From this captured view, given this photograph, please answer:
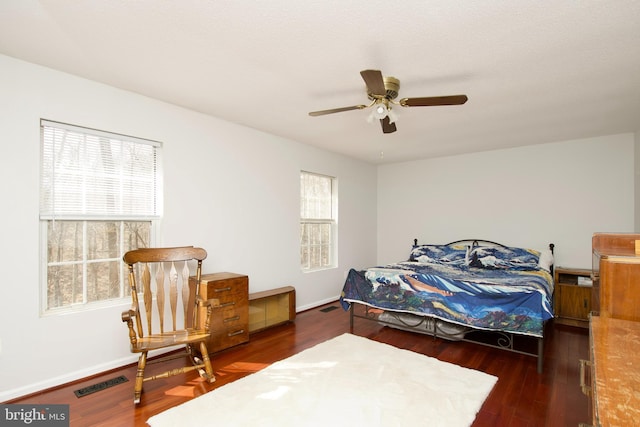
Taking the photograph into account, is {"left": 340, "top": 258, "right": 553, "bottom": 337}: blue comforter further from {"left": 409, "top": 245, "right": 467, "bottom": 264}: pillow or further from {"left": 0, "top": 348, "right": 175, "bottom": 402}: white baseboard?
{"left": 0, "top": 348, "right": 175, "bottom": 402}: white baseboard

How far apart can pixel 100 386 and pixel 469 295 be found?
337cm

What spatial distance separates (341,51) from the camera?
2.21 m

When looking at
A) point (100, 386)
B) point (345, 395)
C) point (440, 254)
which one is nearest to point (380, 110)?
point (345, 395)

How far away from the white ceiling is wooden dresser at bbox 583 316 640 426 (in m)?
1.65

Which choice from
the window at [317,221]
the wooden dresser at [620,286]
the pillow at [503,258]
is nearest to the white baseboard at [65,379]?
the window at [317,221]

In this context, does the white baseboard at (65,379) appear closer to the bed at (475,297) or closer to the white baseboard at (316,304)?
the white baseboard at (316,304)

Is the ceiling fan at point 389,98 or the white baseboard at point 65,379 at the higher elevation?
the ceiling fan at point 389,98

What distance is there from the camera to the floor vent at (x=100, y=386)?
8.15ft

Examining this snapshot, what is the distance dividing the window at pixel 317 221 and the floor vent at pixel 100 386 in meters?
2.66

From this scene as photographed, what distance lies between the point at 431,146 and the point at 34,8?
4553mm

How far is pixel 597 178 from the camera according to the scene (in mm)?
4387

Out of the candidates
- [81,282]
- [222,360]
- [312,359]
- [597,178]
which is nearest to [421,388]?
[312,359]

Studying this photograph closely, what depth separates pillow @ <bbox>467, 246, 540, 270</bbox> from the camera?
4312 millimetres

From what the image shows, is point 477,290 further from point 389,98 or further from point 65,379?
point 65,379
